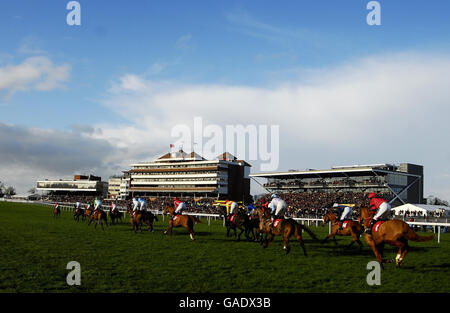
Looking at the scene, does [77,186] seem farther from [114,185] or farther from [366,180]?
[366,180]

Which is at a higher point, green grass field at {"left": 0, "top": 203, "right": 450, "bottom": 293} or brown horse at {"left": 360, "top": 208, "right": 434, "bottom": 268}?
brown horse at {"left": 360, "top": 208, "right": 434, "bottom": 268}

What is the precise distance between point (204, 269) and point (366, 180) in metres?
51.0

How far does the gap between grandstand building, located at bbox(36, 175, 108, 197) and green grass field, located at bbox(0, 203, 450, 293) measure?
126 m

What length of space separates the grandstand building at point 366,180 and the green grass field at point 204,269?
42511mm

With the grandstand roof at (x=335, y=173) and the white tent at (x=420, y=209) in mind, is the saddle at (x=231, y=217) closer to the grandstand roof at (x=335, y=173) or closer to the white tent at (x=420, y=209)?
the white tent at (x=420, y=209)

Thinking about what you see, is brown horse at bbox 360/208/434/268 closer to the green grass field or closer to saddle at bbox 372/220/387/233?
saddle at bbox 372/220/387/233

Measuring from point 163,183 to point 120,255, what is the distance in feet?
278

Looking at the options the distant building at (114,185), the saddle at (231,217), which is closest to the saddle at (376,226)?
the saddle at (231,217)

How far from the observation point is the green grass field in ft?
24.5

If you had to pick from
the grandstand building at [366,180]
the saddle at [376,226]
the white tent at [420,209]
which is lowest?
the white tent at [420,209]

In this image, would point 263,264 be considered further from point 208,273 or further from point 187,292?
point 187,292

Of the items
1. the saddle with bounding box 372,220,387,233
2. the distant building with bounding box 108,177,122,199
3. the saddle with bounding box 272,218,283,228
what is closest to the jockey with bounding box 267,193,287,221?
the saddle with bounding box 272,218,283,228

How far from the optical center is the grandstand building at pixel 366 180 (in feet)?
176

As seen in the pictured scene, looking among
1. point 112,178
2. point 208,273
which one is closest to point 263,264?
point 208,273
